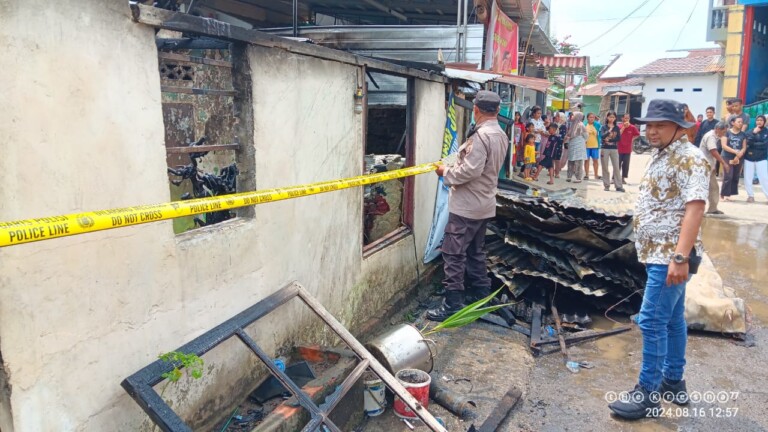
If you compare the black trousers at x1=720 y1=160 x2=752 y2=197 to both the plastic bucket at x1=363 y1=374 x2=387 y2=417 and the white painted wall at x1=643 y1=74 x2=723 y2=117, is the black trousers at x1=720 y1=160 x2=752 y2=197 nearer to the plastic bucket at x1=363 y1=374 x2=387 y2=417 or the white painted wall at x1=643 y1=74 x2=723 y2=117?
the plastic bucket at x1=363 y1=374 x2=387 y2=417

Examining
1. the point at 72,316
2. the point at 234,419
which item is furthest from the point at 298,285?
the point at 72,316

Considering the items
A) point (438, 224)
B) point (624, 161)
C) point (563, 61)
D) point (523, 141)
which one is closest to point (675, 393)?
point (438, 224)

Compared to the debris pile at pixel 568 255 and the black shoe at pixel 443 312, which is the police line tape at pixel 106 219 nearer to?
the black shoe at pixel 443 312

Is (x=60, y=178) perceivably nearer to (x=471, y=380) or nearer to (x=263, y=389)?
(x=263, y=389)

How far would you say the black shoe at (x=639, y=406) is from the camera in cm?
365

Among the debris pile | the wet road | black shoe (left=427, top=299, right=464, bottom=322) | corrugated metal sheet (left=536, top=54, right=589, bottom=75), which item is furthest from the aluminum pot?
corrugated metal sheet (left=536, top=54, right=589, bottom=75)

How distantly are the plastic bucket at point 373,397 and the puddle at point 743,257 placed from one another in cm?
420

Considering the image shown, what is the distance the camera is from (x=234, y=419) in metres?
3.14

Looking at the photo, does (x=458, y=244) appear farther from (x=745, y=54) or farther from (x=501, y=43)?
(x=745, y=54)

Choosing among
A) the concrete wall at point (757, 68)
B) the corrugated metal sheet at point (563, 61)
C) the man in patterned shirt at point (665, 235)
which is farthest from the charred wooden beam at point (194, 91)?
the concrete wall at point (757, 68)

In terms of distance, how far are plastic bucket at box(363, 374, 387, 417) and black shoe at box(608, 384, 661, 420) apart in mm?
1608

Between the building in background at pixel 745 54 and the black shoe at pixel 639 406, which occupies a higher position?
the building in background at pixel 745 54

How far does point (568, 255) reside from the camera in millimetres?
5672

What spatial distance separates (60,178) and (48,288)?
0.43m
